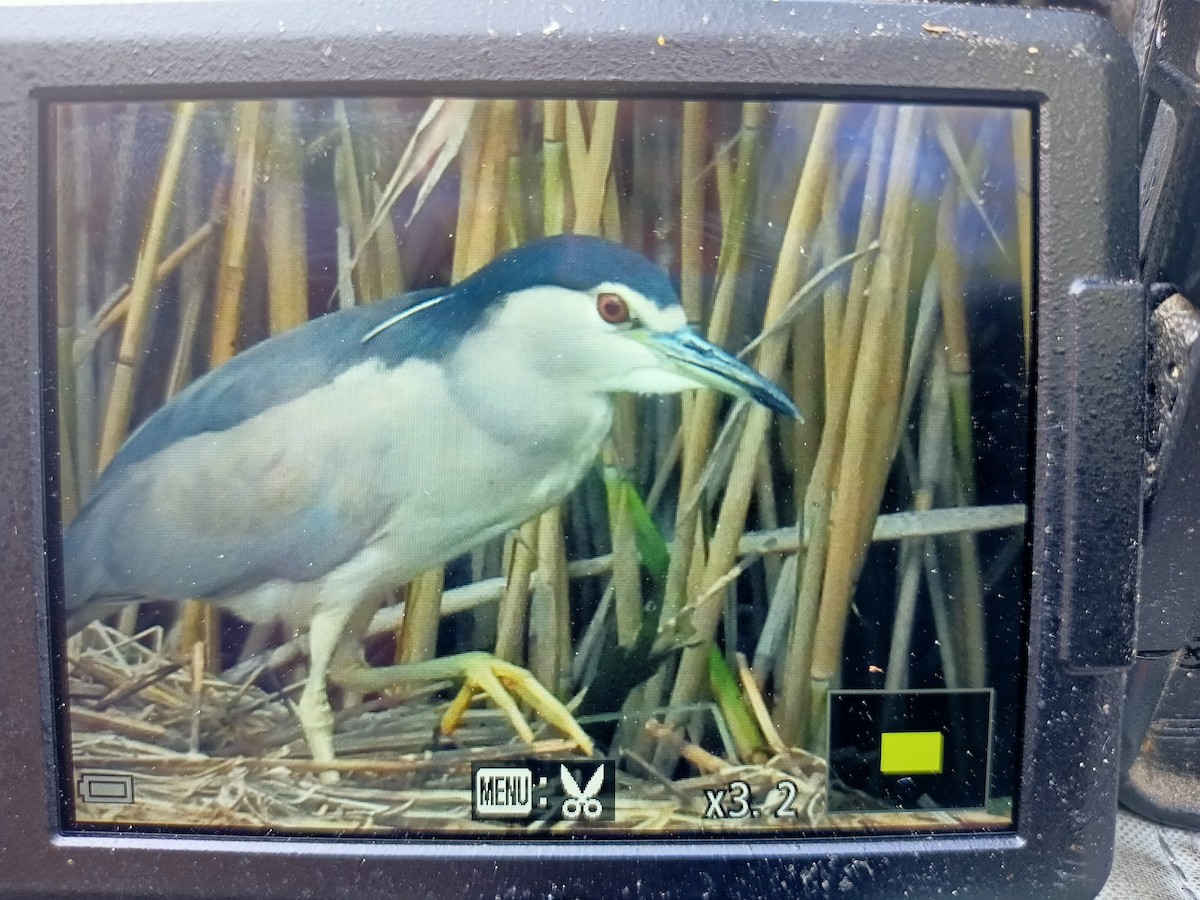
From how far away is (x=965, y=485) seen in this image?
0.70m

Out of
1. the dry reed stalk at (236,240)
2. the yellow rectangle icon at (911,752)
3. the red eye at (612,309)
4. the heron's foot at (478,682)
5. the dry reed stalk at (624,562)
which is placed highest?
the dry reed stalk at (236,240)

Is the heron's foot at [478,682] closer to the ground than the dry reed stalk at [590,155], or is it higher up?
closer to the ground

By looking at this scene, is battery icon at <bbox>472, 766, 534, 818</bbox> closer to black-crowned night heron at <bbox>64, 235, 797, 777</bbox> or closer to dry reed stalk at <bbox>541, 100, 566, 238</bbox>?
black-crowned night heron at <bbox>64, 235, 797, 777</bbox>

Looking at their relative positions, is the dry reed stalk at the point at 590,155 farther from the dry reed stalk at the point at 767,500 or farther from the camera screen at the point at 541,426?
the dry reed stalk at the point at 767,500

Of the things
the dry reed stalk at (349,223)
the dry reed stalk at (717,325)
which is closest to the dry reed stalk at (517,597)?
the dry reed stalk at (717,325)

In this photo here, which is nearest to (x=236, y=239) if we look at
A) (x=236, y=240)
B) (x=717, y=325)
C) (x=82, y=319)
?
(x=236, y=240)

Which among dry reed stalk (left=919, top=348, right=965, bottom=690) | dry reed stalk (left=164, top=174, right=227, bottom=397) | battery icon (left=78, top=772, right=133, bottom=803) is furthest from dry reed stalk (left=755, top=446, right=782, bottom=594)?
battery icon (left=78, top=772, right=133, bottom=803)

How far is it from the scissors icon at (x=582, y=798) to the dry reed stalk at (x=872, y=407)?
0.66ft

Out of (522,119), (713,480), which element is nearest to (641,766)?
(713,480)

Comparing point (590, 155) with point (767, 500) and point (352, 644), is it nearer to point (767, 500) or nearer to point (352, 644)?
point (767, 500)

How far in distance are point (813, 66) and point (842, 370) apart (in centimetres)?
22

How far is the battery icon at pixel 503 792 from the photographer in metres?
0.73

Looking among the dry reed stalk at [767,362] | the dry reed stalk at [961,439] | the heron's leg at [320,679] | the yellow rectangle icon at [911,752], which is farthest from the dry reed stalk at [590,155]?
the yellow rectangle icon at [911,752]

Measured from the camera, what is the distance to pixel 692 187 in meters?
0.67
